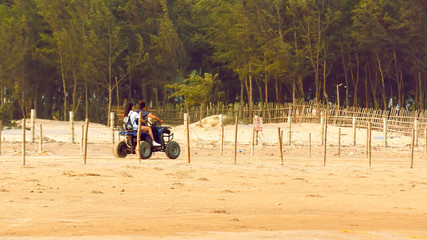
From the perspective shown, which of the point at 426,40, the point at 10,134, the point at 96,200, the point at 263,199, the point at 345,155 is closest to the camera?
the point at 96,200

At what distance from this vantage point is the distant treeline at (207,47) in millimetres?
40938

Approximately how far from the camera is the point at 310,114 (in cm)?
3797

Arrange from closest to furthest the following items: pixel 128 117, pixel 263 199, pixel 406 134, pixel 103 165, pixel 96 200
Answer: pixel 96 200 → pixel 263 199 → pixel 103 165 → pixel 128 117 → pixel 406 134

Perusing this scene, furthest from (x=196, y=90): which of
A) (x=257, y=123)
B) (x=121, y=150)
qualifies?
(x=121, y=150)

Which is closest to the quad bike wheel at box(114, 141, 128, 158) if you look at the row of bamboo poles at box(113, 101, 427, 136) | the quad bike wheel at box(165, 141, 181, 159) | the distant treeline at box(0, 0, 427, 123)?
the quad bike wheel at box(165, 141, 181, 159)

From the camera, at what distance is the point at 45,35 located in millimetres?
44344

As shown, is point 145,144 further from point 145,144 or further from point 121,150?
point 121,150

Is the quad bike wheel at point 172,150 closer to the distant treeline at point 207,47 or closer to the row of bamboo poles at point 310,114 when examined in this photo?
the row of bamboo poles at point 310,114

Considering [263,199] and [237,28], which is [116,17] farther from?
[263,199]

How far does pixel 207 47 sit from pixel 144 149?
27585mm

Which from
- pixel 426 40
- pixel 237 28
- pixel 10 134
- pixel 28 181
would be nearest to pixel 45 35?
pixel 237 28

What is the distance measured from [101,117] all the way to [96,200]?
3446cm

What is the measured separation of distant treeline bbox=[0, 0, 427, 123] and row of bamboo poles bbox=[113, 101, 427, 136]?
2.29 metres

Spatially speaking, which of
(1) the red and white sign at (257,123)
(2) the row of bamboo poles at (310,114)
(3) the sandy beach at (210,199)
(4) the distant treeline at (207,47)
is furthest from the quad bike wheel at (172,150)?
(4) the distant treeline at (207,47)
